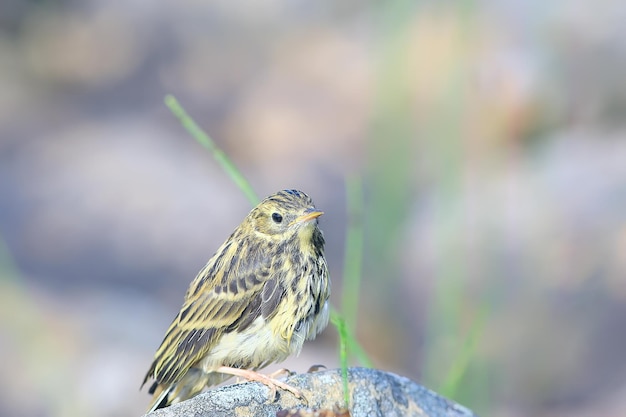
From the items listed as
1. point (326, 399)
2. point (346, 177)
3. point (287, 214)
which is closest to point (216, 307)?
point (287, 214)

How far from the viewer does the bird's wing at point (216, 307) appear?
538 cm

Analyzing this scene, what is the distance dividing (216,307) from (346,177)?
884cm

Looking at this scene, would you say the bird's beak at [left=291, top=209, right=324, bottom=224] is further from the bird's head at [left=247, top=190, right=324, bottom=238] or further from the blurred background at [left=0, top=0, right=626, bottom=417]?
the blurred background at [left=0, top=0, right=626, bottom=417]

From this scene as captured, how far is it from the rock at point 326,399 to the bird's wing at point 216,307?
1.95ft

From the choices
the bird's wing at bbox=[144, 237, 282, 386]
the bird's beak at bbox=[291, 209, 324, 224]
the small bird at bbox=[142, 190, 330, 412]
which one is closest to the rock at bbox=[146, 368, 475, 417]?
the small bird at bbox=[142, 190, 330, 412]

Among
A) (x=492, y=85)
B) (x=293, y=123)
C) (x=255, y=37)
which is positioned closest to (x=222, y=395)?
(x=492, y=85)

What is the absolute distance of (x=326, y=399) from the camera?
4.72 metres

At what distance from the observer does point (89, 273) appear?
12578mm

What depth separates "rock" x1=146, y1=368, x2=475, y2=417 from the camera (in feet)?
15.0

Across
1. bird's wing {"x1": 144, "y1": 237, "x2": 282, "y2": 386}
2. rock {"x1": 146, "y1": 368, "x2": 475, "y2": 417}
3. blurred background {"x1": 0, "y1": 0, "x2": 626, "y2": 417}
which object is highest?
blurred background {"x1": 0, "y1": 0, "x2": 626, "y2": 417}

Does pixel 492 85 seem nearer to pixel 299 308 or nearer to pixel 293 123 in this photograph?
pixel 293 123

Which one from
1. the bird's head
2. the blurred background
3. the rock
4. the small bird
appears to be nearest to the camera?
the rock

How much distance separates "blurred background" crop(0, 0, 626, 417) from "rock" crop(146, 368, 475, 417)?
0.49 m

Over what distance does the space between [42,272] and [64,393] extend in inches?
126
